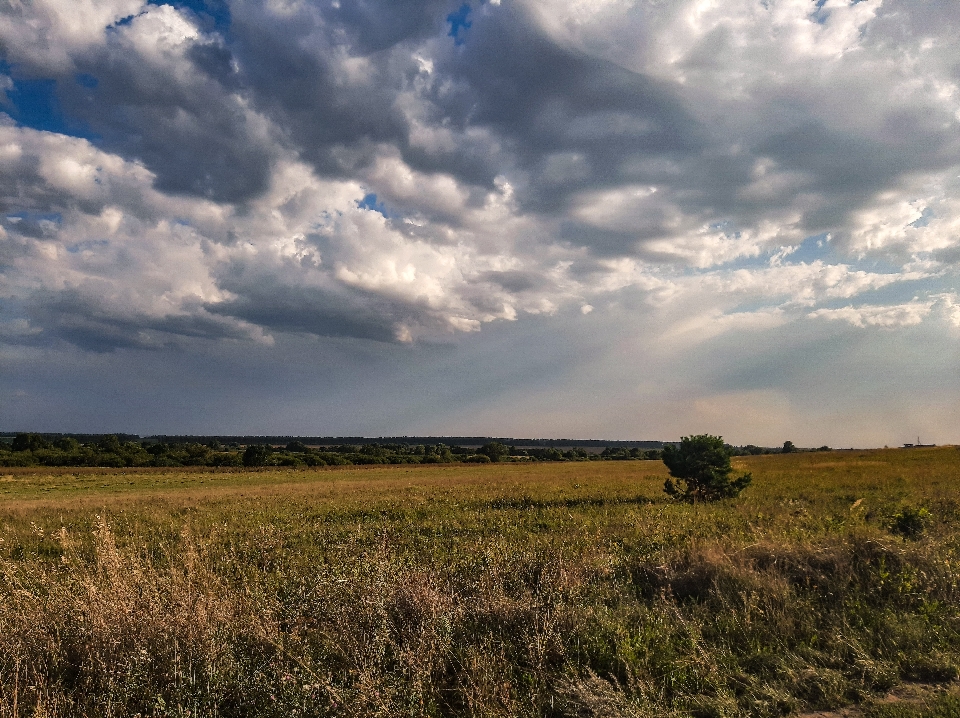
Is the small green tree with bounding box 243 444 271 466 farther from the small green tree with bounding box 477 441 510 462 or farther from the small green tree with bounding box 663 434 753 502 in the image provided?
the small green tree with bounding box 663 434 753 502

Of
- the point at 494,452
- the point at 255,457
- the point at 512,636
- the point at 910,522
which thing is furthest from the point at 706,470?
the point at 494,452

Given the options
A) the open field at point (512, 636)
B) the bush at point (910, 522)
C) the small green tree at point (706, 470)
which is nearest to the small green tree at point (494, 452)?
the small green tree at point (706, 470)

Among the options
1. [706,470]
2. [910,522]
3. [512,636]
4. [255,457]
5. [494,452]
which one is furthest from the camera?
[494,452]

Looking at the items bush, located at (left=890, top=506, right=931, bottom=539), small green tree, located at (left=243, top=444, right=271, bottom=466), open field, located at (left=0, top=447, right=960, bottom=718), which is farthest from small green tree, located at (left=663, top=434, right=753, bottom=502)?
small green tree, located at (left=243, top=444, right=271, bottom=466)

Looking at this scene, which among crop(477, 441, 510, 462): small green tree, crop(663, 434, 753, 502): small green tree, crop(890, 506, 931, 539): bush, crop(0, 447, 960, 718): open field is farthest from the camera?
crop(477, 441, 510, 462): small green tree

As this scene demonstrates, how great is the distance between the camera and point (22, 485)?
4434cm

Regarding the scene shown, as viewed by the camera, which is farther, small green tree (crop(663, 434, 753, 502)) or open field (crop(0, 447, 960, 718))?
small green tree (crop(663, 434, 753, 502))

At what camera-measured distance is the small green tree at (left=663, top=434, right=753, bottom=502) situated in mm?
22875

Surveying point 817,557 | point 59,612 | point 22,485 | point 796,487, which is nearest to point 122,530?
point 59,612

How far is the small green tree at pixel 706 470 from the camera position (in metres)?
22.9

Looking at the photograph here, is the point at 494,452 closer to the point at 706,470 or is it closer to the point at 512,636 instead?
the point at 706,470

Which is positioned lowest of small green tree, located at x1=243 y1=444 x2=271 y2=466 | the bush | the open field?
small green tree, located at x1=243 y1=444 x2=271 y2=466

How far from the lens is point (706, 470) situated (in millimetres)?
22797

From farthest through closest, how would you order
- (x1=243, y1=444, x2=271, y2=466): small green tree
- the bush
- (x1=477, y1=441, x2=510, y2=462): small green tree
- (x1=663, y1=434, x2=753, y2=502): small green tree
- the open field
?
(x1=477, y1=441, x2=510, y2=462): small green tree < (x1=243, y1=444, x2=271, y2=466): small green tree < (x1=663, y1=434, x2=753, y2=502): small green tree < the bush < the open field
